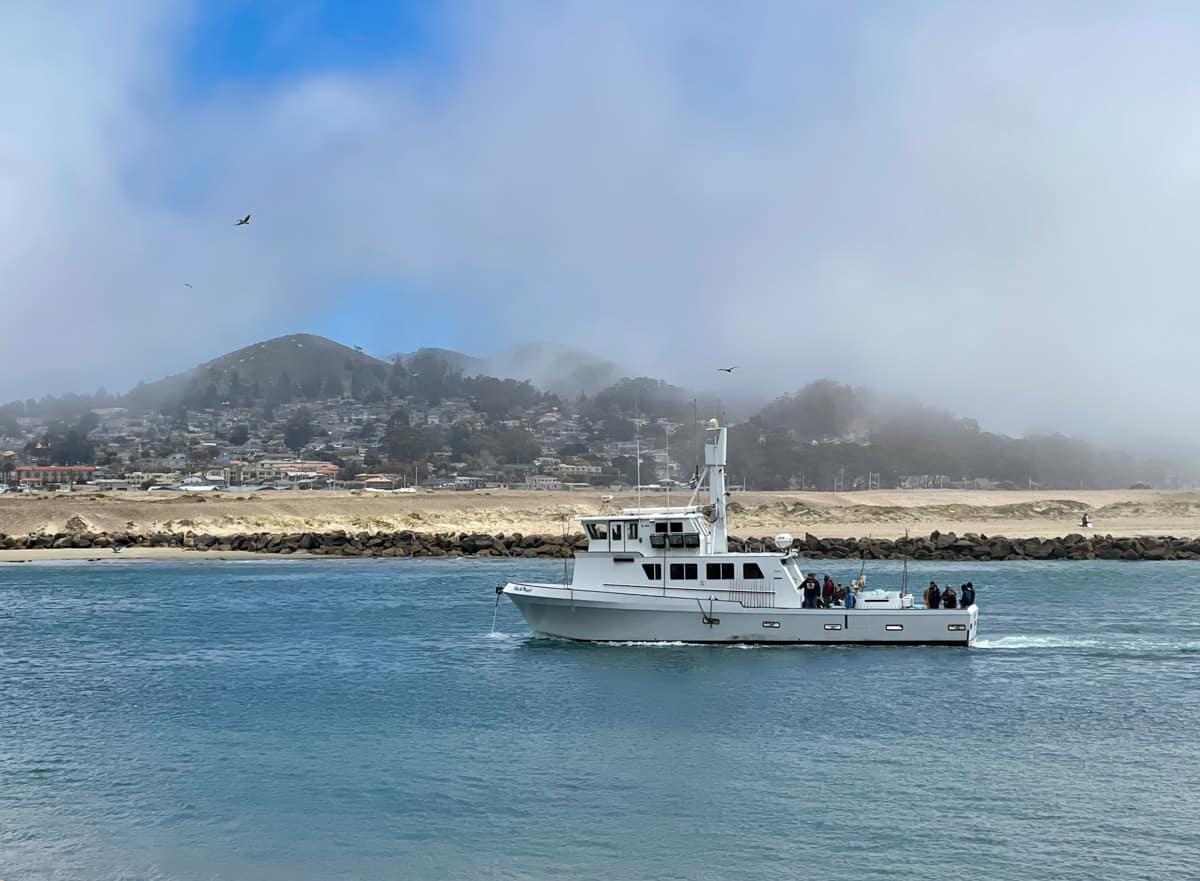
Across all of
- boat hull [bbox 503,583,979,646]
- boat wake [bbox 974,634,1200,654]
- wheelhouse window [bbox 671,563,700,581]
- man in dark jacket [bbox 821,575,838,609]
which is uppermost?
wheelhouse window [bbox 671,563,700,581]

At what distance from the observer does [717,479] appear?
34312 millimetres

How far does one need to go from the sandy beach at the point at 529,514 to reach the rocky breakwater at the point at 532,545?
12.2 feet

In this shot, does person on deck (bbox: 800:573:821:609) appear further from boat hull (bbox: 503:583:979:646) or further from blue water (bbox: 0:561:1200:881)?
blue water (bbox: 0:561:1200:881)

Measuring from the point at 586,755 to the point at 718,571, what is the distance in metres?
12.0

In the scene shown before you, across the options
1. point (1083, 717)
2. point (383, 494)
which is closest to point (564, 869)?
point (1083, 717)

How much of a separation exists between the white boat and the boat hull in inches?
1.1

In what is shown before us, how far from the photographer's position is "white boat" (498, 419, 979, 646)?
3353 centimetres

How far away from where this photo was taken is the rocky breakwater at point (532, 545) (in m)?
67.9

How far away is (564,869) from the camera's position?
54.0 feet

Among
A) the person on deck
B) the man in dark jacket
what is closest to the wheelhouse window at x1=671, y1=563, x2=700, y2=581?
the person on deck

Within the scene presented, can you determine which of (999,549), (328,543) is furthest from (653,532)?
(328,543)

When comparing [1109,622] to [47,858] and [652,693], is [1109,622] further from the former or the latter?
[47,858]

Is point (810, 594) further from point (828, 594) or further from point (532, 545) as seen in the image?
point (532, 545)

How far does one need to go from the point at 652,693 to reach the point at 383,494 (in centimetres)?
8281
